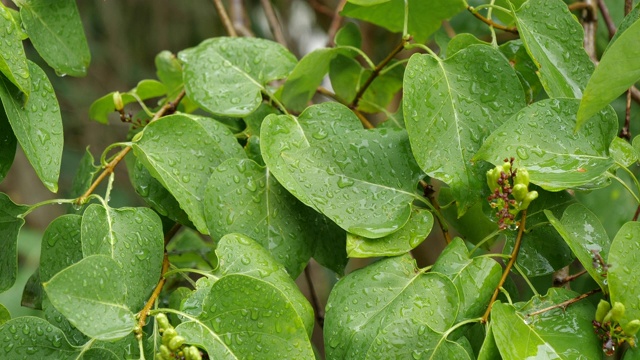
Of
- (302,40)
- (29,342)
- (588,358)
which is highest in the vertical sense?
(29,342)

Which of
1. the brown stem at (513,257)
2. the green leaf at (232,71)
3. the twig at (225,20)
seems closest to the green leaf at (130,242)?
the green leaf at (232,71)

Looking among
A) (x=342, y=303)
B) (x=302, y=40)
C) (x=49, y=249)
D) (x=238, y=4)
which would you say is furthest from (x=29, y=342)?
(x=302, y=40)

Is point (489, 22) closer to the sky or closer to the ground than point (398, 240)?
closer to the sky

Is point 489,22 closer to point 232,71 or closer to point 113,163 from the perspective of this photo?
point 232,71

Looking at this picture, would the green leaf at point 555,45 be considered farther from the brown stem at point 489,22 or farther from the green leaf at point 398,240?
the green leaf at point 398,240

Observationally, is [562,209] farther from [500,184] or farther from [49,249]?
[49,249]

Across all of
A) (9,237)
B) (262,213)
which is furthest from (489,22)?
(9,237)
